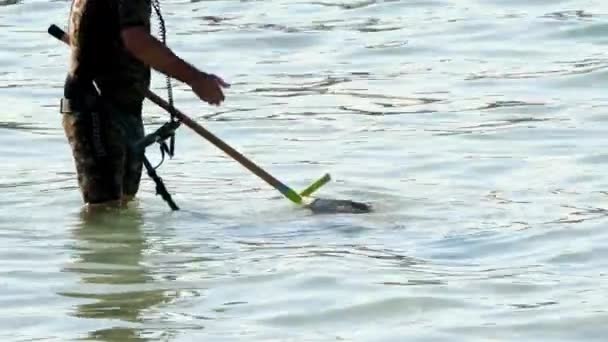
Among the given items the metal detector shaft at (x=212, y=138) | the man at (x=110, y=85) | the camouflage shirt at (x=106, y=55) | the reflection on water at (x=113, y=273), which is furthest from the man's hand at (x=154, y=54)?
the reflection on water at (x=113, y=273)

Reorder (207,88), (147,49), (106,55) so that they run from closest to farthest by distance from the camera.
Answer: (147,49), (207,88), (106,55)

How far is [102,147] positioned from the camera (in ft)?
31.2

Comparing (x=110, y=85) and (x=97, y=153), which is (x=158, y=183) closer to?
(x=97, y=153)

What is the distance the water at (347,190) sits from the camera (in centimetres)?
798

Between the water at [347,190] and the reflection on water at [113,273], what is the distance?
0.05 feet

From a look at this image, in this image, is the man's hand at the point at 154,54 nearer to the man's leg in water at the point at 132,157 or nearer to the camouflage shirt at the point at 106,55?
the camouflage shirt at the point at 106,55

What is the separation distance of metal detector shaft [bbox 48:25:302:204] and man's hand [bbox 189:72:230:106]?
35 centimetres

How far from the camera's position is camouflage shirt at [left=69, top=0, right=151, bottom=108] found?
9.14 metres

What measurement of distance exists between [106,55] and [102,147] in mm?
516

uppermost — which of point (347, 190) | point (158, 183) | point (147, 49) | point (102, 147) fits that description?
point (147, 49)

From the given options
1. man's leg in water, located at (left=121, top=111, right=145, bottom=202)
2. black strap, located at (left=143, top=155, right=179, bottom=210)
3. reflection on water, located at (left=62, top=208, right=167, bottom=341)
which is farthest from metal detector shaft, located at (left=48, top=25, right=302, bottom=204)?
reflection on water, located at (left=62, top=208, right=167, bottom=341)

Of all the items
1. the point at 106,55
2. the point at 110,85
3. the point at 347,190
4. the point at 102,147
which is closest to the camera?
the point at 106,55

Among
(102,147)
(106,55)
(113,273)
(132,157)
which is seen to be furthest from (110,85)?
(113,273)

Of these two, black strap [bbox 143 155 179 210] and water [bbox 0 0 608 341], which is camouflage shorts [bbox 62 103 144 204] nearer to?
black strap [bbox 143 155 179 210]
